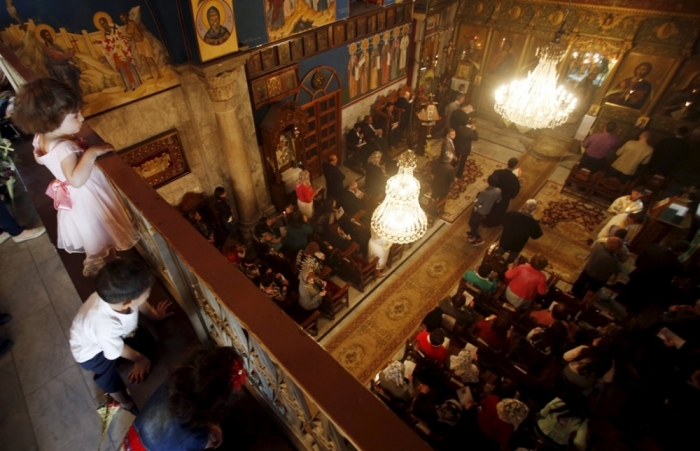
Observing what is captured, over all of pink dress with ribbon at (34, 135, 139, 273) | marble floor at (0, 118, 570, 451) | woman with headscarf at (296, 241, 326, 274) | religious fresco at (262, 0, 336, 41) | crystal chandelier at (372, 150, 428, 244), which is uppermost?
religious fresco at (262, 0, 336, 41)

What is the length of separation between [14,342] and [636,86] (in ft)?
37.8

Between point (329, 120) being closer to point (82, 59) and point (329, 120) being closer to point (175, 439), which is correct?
point (82, 59)

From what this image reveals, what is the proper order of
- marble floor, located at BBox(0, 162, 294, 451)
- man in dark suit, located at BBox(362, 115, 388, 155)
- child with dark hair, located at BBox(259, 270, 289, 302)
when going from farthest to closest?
man in dark suit, located at BBox(362, 115, 388, 155) → child with dark hair, located at BBox(259, 270, 289, 302) → marble floor, located at BBox(0, 162, 294, 451)

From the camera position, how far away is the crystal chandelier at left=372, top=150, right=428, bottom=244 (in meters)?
4.55

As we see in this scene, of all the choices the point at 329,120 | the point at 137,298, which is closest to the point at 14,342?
the point at 137,298

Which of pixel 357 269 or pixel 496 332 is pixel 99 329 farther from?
pixel 357 269

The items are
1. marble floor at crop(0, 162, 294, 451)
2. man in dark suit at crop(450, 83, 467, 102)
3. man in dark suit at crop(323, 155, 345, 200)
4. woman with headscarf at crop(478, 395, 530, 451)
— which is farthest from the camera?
man in dark suit at crop(450, 83, 467, 102)

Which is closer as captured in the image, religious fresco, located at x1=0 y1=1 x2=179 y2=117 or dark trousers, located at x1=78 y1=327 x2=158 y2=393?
dark trousers, located at x1=78 y1=327 x2=158 y2=393

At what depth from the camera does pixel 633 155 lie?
7.52 m

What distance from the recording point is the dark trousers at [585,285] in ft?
18.8

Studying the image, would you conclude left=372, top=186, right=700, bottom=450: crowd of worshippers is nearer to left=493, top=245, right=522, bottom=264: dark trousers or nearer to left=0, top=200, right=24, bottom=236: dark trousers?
left=493, top=245, right=522, bottom=264: dark trousers

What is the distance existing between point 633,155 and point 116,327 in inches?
360

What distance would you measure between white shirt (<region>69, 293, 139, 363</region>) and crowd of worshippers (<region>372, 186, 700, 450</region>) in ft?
9.56

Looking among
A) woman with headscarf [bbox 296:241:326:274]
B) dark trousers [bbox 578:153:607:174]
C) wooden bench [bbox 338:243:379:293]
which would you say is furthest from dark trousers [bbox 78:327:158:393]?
dark trousers [bbox 578:153:607:174]
